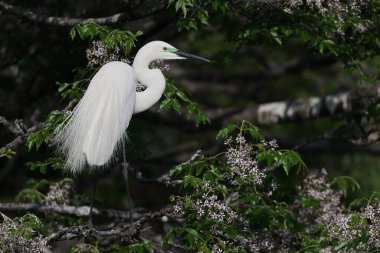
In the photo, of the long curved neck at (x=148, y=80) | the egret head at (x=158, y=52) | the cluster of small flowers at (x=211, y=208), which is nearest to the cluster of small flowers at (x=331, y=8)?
the egret head at (x=158, y=52)

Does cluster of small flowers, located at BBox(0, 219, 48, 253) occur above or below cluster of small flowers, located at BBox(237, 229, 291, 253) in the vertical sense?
above

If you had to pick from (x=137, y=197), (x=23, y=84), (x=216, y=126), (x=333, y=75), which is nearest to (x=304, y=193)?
(x=216, y=126)

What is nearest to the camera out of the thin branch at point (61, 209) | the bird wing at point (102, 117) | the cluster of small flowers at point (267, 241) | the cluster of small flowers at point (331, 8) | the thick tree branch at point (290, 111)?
the bird wing at point (102, 117)

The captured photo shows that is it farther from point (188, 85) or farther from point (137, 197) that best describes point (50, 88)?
point (137, 197)

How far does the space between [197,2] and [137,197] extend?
23.5ft

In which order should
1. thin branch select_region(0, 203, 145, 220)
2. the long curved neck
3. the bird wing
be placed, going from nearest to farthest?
1. the bird wing
2. the long curved neck
3. thin branch select_region(0, 203, 145, 220)

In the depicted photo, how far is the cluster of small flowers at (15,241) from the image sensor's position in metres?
4.04

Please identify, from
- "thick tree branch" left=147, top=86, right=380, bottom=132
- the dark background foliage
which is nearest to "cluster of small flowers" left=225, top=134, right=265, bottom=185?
the dark background foliage

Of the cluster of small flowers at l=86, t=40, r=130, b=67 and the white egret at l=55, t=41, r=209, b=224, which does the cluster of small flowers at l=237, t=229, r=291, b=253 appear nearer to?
the white egret at l=55, t=41, r=209, b=224

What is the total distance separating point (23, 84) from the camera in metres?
7.49

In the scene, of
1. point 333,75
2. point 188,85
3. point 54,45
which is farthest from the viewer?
point 333,75

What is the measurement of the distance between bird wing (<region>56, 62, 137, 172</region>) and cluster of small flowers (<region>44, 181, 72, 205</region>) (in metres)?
1.11

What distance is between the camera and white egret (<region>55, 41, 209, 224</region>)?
4355 millimetres

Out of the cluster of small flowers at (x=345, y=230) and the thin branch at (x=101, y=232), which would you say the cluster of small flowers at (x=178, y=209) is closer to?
the thin branch at (x=101, y=232)
